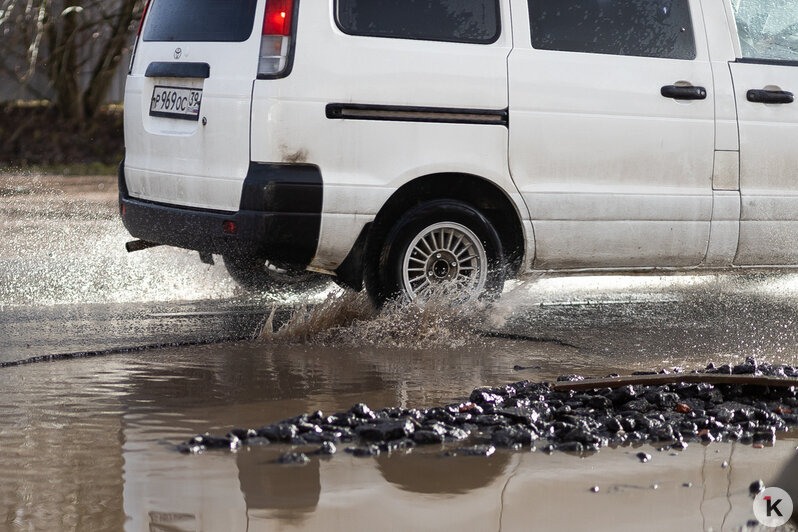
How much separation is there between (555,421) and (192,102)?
2.82 metres

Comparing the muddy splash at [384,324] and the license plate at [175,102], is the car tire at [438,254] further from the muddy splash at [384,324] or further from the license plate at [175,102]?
the license plate at [175,102]

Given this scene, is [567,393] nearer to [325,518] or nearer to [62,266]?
[325,518]

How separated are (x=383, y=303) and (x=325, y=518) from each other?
3135 mm

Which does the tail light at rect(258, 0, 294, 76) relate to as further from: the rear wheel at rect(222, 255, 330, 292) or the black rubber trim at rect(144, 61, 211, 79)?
the rear wheel at rect(222, 255, 330, 292)

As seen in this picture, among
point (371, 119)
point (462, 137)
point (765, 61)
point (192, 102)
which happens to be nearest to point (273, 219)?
point (371, 119)

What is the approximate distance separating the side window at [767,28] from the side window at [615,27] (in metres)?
0.39

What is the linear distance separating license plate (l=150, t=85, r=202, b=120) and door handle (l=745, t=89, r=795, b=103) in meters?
3.02

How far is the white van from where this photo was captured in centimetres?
626

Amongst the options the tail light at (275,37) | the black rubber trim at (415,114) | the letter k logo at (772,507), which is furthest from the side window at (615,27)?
the letter k logo at (772,507)

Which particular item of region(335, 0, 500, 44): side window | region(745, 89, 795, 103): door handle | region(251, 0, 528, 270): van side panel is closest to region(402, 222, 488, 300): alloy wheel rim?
region(251, 0, 528, 270): van side panel

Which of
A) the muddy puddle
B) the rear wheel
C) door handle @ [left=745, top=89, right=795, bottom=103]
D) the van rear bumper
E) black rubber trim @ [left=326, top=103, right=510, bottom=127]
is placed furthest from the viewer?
the rear wheel

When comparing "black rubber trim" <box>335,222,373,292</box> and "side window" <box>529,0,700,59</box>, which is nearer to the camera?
"black rubber trim" <box>335,222,373,292</box>

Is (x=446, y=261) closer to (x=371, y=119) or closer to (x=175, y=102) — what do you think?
(x=371, y=119)

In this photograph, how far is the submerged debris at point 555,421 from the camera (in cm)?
438
